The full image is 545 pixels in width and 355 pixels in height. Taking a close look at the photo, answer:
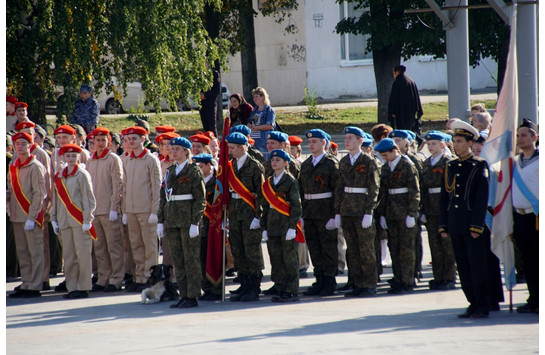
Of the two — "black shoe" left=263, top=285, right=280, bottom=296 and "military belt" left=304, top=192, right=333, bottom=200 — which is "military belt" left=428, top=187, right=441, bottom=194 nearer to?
"military belt" left=304, top=192, right=333, bottom=200

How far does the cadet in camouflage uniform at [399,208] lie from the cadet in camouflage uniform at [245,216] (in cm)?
156

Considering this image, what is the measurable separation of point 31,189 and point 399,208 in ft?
16.0

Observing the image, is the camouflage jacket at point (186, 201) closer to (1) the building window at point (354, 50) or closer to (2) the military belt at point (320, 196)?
(2) the military belt at point (320, 196)

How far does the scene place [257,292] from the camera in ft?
36.1

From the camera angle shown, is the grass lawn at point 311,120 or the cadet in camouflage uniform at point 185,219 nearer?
the cadet in camouflage uniform at point 185,219

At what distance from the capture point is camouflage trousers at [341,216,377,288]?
11.0m

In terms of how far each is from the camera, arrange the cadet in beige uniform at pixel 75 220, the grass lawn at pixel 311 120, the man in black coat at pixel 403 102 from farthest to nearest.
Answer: the grass lawn at pixel 311 120, the man in black coat at pixel 403 102, the cadet in beige uniform at pixel 75 220

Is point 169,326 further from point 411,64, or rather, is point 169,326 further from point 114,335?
point 411,64

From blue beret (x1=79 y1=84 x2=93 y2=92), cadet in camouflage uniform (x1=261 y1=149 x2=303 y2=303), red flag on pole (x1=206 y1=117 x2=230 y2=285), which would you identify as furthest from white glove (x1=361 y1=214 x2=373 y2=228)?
blue beret (x1=79 y1=84 x2=93 y2=92)

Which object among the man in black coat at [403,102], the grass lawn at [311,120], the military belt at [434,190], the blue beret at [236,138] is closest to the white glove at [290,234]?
the blue beret at [236,138]

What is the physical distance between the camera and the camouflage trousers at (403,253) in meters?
11.1

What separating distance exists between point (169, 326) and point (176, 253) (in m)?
1.54

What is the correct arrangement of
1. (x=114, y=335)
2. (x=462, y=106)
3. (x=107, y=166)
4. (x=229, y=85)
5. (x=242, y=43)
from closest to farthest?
(x=114, y=335), (x=107, y=166), (x=462, y=106), (x=242, y=43), (x=229, y=85)

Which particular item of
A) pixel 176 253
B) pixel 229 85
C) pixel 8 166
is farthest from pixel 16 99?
Answer: pixel 229 85
